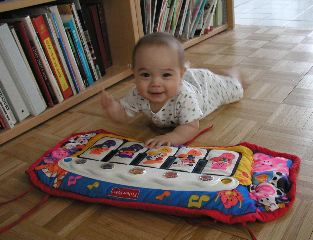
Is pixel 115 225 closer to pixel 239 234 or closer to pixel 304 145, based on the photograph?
pixel 239 234

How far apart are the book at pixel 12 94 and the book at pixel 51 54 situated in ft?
0.50

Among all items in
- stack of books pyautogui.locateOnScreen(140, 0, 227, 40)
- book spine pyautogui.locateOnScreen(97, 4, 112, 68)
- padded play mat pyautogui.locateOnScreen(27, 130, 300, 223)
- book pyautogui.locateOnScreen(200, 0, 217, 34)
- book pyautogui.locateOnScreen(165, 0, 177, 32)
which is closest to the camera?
padded play mat pyautogui.locateOnScreen(27, 130, 300, 223)

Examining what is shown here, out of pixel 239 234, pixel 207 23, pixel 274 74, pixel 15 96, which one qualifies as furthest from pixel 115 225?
pixel 207 23

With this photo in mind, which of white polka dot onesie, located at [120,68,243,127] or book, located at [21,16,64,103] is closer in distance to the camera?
white polka dot onesie, located at [120,68,243,127]

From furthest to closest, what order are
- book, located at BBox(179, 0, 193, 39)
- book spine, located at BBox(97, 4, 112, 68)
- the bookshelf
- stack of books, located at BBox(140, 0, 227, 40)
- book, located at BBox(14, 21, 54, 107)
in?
1. book, located at BBox(179, 0, 193, 39)
2. stack of books, located at BBox(140, 0, 227, 40)
3. book spine, located at BBox(97, 4, 112, 68)
4. the bookshelf
5. book, located at BBox(14, 21, 54, 107)

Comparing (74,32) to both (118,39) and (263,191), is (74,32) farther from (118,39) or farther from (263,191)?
(263,191)

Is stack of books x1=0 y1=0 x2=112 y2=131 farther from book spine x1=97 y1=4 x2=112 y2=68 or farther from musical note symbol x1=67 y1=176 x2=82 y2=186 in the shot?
musical note symbol x1=67 y1=176 x2=82 y2=186

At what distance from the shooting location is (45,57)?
3.82 feet

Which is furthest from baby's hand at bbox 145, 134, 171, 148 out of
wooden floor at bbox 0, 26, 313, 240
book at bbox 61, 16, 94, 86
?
book at bbox 61, 16, 94, 86

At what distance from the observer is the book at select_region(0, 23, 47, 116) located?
1.05m

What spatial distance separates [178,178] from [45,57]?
0.67 meters

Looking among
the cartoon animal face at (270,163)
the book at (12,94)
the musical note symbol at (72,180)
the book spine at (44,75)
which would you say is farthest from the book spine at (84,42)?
the cartoon animal face at (270,163)

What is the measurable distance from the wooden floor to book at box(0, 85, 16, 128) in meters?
0.05

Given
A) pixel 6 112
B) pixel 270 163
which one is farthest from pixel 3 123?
pixel 270 163
